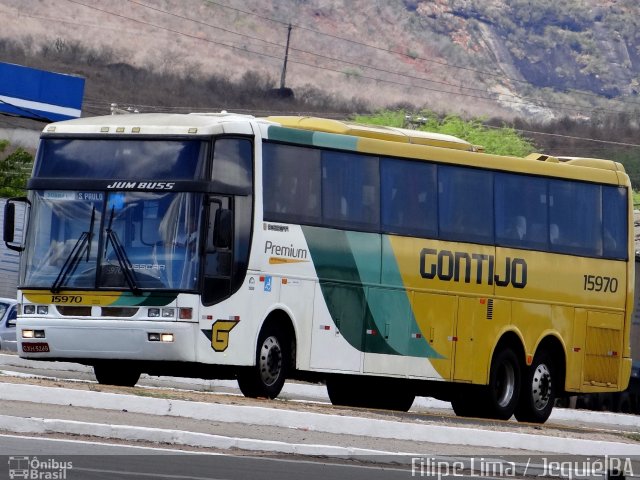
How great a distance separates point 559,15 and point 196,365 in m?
162

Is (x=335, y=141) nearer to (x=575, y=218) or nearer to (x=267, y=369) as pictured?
(x=267, y=369)

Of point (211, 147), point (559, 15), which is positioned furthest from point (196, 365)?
point (559, 15)

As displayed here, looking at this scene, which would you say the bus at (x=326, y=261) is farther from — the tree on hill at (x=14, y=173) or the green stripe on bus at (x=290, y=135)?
the tree on hill at (x=14, y=173)

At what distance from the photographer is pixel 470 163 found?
23.9 meters

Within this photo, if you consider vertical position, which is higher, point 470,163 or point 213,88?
point 213,88

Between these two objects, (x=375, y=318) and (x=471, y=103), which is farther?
(x=471, y=103)

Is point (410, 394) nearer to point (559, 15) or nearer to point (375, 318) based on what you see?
point (375, 318)

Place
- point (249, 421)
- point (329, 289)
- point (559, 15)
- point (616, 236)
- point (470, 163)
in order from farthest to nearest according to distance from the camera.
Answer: point (559, 15), point (616, 236), point (470, 163), point (329, 289), point (249, 421)

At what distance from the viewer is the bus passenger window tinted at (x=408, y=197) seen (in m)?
22.7

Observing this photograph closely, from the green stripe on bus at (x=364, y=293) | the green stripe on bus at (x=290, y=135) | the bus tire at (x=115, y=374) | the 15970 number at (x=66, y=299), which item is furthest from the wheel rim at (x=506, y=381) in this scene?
the 15970 number at (x=66, y=299)

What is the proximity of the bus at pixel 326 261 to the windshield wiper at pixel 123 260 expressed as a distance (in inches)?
0.9

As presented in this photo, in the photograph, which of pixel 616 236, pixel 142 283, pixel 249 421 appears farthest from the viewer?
pixel 616 236

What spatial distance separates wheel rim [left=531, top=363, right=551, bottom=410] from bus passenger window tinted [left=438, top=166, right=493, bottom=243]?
2.15 meters

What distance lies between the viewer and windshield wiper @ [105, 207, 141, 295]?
20281mm
